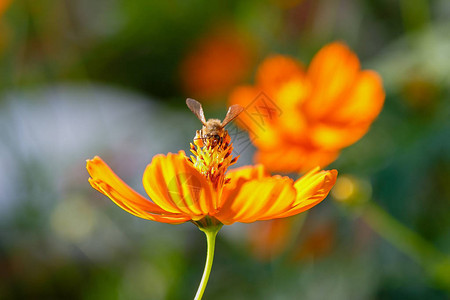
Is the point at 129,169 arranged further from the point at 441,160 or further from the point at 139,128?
the point at 441,160

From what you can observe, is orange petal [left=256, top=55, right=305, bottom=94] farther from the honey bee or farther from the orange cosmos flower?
the orange cosmos flower

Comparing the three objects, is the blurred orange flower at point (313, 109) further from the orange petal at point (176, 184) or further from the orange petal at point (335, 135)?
the orange petal at point (176, 184)

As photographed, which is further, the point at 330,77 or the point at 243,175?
the point at 330,77

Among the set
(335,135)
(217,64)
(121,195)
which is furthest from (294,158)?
(217,64)

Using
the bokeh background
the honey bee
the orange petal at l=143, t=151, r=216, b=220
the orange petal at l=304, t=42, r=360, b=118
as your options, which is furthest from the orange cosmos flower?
the orange petal at l=304, t=42, r=360, b=118

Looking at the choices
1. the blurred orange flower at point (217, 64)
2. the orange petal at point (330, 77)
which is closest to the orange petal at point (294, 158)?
the orange petal at point (330, 77)

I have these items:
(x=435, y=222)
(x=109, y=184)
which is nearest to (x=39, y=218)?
(x=435, y=222)

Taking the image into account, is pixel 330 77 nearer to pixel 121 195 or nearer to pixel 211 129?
pixel 211 129

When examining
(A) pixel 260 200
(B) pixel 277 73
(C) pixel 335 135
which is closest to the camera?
(A) pixel 260 200

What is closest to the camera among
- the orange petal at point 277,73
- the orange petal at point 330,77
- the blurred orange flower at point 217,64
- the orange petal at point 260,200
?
the orange petal at point 260,200
